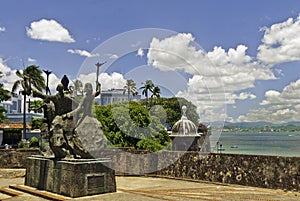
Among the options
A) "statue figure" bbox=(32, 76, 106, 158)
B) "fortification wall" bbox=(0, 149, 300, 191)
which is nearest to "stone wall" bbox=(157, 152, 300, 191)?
"fortification wall" bbox=(0, 149, 300, 191)

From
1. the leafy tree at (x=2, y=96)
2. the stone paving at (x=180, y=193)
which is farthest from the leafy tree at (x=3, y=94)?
the stone paving at (x=180, y=193)

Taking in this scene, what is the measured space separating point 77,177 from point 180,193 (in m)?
3.30

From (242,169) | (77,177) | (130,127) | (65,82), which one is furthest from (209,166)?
(130,127)

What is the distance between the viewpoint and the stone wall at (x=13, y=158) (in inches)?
692

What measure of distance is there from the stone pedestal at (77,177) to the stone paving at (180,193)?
305 millimetres

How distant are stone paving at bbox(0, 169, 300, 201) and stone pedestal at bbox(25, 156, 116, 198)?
0.30m

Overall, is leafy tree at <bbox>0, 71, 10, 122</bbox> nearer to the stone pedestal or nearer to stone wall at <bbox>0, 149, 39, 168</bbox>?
stone wall at <bbox>0, 149, 39, 168</bbox>

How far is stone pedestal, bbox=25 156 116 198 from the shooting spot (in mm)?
9836

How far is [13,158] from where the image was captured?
699 inches

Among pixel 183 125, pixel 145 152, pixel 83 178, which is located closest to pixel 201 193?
pixel 83 178

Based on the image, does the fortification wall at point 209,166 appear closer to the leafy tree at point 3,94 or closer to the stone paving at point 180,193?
the stone paving at point 180,193

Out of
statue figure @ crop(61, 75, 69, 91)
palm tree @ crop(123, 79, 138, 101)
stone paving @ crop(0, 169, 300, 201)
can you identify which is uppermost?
palm tree @ crop(123, 79, 138, 101)

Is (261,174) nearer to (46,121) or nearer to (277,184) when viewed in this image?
(277,184)

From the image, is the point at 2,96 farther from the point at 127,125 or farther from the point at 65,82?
the point at 65,82
